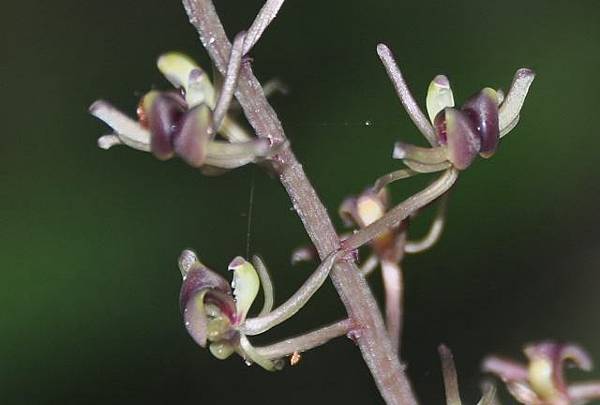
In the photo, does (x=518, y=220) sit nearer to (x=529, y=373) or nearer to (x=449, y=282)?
(x=449, y=282)

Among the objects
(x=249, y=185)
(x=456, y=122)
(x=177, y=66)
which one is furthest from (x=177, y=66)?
(x=249, y=185)

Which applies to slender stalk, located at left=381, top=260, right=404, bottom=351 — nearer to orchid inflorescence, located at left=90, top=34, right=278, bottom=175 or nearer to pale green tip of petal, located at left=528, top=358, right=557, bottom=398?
pale green tip of petal, located at left=528, top=358, right=557, bottom=398

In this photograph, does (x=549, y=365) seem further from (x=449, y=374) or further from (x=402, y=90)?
(x=402, y=90)

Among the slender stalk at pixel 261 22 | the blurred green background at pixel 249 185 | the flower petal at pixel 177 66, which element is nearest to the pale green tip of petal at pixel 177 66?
the flower petal at pixel 177 66

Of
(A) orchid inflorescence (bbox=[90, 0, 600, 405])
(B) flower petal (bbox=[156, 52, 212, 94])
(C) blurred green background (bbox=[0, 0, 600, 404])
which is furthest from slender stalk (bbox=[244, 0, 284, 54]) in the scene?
(C) blurred green background (bbox=[0, 0, 600, 404])

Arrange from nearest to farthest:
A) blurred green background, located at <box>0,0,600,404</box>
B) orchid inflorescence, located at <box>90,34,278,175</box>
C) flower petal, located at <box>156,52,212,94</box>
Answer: orchid inflorescence, located at <box>90,34,278,175</box>
flower petal, located at <box>156,52,212,94</box>
blurred green background, located at <box>0,0,600,404</box>
